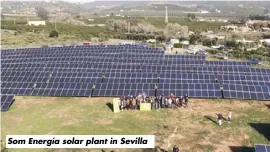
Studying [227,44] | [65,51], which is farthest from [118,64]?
[227,44]

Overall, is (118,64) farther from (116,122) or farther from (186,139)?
(186,139)

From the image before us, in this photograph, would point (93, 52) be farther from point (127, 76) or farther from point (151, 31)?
point (151, 31)

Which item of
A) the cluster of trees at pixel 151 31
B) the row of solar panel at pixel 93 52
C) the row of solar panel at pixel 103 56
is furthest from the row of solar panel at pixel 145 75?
the cluster of trees at pixel 151 31

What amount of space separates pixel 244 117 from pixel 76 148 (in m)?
18.0

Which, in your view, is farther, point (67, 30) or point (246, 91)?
point (67, 30)

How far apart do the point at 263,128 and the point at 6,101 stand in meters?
28.2

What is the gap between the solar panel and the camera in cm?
3819

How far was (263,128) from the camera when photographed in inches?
1281

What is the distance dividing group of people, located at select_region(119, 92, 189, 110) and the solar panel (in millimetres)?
12886

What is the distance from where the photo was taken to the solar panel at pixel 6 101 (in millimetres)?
38188

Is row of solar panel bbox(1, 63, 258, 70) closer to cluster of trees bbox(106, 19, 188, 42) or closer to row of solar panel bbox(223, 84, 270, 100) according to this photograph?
row of solar panel bbox(223, 84, 270, 100)

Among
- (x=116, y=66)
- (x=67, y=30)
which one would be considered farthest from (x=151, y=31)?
(x=116, y=66)

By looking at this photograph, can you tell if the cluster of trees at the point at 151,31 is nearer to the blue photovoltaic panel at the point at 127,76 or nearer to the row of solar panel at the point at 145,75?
the blue photovoltaic panel at the point at 127,76

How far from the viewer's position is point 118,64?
51.1m
